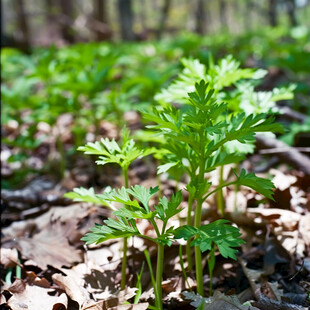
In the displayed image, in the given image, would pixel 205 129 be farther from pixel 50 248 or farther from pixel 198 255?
pixel 50 248

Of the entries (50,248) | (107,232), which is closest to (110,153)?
(107,232)

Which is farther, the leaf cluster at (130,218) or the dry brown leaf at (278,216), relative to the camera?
the dry brown leaf at (278,216)

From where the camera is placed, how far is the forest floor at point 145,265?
54.1 inches

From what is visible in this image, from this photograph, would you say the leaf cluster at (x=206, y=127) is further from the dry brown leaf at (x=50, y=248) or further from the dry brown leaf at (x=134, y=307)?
the dry brown leaf at (x=50, y=248)

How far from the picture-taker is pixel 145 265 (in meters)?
1.69

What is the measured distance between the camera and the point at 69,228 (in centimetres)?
195

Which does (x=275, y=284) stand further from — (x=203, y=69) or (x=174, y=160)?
(x=203, y=69)

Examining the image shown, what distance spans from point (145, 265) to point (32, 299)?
520 mm

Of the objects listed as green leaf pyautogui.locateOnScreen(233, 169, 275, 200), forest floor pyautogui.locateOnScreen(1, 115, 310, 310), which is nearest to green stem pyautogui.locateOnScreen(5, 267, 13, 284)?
forest floor pyautogui.locateOnScreen(1, 115, 310, 310)

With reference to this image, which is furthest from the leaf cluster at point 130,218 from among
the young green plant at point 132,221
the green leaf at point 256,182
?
the green leaf at point 256,182

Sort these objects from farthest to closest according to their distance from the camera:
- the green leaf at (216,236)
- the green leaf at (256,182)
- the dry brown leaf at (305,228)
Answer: the dry brown leaf at (305,228) → the green leaf at (256,182) → the green leaf at (216,236)

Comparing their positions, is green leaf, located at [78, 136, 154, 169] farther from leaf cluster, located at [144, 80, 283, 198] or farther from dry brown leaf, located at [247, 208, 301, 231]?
dry brown leaf, located at [247, 208, 301, 231]

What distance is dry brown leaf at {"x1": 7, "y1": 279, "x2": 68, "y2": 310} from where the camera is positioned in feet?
4.49

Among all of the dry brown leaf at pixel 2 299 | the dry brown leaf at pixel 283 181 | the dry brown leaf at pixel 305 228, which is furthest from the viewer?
the dry brown leaf at pixel 283 181
